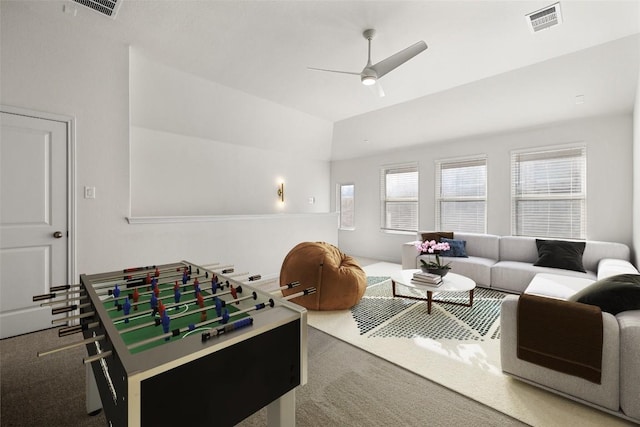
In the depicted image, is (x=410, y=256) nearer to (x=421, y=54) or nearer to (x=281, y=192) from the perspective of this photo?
(x=281, y=192)

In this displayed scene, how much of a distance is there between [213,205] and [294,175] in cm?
200

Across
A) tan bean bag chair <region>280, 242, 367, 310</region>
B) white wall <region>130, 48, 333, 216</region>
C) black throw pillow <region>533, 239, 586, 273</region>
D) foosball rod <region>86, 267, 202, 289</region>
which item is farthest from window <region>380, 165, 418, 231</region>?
foosball rod <region>86, 267, 202, 289</region>

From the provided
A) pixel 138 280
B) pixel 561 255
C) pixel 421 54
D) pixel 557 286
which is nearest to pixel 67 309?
pixel 138 280

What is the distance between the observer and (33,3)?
247 centimetres

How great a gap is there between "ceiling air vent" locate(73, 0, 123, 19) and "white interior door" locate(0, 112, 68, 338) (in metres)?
1.13

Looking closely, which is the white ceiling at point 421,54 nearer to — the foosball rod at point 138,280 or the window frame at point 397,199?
the window frame at point 397,199

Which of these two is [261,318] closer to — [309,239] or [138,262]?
[138,262]

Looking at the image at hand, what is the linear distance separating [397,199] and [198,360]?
18.8 feet

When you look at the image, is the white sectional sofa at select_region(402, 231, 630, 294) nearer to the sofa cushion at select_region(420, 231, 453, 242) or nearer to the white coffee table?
the sofa cushion at select_region(420, 231, 453, 242)

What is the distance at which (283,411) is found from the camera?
111 cm

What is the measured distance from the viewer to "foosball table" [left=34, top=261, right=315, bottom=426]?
2.49 feet

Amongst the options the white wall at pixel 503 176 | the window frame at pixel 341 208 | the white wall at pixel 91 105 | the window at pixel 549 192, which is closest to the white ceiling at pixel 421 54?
the white wall at pixel 91 105

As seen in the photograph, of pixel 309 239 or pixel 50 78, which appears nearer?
pixel 50 78

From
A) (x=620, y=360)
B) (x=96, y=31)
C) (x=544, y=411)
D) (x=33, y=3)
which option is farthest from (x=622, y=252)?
(x=33, y=3)
